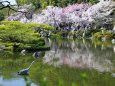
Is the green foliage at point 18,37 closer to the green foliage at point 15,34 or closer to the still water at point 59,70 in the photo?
the green foliage at point 15,34

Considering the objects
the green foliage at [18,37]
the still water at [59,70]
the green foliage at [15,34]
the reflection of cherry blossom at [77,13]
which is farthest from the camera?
the reflection of cherry blossom at [77,13]

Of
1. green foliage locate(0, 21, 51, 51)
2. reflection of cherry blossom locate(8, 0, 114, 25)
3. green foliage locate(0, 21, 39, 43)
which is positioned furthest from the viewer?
reflection of cherry blossom locate(8, 0, 114, 25)

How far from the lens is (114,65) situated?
57.4 ft

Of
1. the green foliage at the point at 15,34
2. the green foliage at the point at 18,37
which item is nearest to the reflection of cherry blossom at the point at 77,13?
the green foliage at the point at 18,37

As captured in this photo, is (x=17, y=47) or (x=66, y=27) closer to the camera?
(x=17, y=47)

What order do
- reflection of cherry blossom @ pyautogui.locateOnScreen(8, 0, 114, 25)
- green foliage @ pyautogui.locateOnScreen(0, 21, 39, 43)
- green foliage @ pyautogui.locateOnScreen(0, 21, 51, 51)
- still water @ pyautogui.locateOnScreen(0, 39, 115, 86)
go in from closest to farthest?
still water @ pyautogui.locateOnScreen(0, 39, 115, 86) → green foliage @ pyautogui.locateOnScreen(0, 21, 51, 51) → green foliage @ pyautogui.locateOnScreen(0, 21, 39, 43) → reflection of cherry blossom @ pyautogui.locateOnScreen(8, 0, 114, 25)

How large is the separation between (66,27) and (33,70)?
3243 cm

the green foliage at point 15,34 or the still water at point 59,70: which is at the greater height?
the green foliage at point 15,34

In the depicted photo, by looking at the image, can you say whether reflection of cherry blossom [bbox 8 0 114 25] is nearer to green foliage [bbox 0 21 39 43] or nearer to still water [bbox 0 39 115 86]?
green foliage [bbox 0 21 39 43]

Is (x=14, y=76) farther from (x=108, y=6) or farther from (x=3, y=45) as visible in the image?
(x=108, y=6)

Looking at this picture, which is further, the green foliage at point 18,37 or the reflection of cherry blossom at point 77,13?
the reflection of cherry blossom at point 77,13

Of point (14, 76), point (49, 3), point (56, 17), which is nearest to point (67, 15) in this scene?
point (56, 17)

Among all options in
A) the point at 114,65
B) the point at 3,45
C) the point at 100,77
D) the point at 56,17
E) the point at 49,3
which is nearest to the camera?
the point at 100,77

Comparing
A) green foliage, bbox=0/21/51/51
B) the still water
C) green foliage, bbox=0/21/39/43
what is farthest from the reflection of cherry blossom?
the still water
